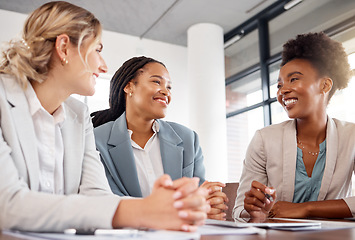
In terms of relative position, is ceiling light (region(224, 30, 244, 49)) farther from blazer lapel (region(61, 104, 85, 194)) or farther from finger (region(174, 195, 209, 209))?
finger (region(174, 195, 209, 209))

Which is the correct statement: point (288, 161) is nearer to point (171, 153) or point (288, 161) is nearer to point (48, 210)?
point (171, 153)

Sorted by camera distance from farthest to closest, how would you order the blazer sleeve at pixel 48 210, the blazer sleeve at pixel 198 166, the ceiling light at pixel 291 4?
the ceiling light at pixel 291 4, the blazer sleeve at pixel 198 166, the blazer sleeve at pixel 48 210

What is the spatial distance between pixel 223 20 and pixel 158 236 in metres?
5.83

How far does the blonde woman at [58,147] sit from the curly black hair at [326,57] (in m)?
1.31

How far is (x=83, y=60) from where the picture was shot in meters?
1.28

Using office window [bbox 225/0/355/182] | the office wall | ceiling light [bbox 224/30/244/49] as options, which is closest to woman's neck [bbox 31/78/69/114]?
office window [bbox 225/0/355/182]

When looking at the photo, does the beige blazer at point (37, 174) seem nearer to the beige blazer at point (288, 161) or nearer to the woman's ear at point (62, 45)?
the woman's ear at point (62, 45)

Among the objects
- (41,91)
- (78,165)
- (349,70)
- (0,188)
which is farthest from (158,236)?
(349,70)

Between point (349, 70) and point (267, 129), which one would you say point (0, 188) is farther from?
point (349, 70)


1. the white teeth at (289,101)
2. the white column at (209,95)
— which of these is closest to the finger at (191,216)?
the white teeth at (289,101)

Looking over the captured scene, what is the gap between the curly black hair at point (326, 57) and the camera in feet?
6.93

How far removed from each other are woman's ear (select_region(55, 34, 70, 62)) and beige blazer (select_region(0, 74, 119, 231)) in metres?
0.19

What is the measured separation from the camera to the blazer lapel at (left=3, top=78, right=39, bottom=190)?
1025mm

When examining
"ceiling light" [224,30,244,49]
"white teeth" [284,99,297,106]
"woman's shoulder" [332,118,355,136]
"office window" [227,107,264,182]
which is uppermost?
"ceiling light" [224,30,244,49]
